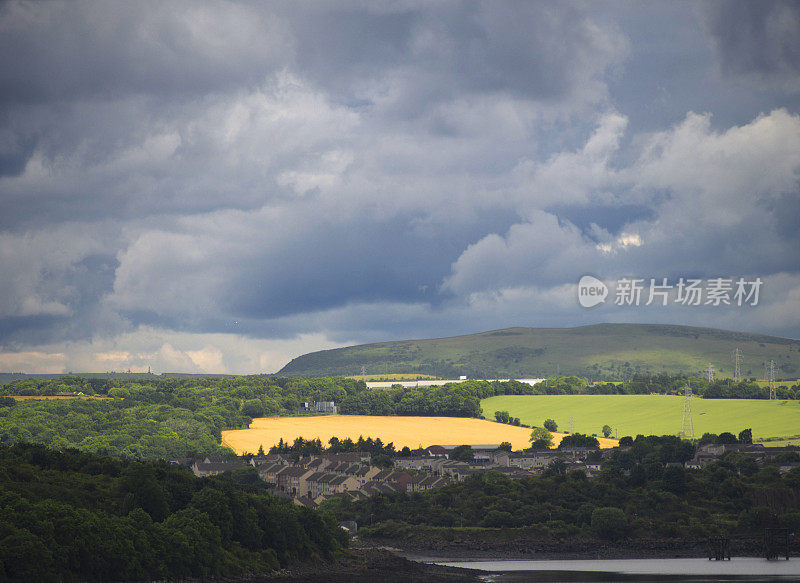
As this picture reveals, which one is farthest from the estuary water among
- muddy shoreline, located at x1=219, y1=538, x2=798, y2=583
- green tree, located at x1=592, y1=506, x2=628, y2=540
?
green tree, located at x1=592, y1=506, x2=628, y2=540

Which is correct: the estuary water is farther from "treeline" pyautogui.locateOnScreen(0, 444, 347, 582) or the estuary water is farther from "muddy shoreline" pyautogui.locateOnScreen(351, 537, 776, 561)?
"treeline" pyautogui.locateOnScreen(0, 444, 347, 582)

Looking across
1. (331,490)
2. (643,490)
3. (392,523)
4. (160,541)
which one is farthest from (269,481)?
(160,541)

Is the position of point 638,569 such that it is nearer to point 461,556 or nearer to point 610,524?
point 610,524

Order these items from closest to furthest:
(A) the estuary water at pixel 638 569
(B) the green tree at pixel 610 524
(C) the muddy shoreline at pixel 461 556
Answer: (C) the muddy shoreline at pixel 461 556, (A) the estuary water at pixel 638 569, (B) the green tree at pixel 610 524

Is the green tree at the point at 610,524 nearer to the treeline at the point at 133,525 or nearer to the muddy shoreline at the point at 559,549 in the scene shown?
the muddy shoreline at the point at 559,549

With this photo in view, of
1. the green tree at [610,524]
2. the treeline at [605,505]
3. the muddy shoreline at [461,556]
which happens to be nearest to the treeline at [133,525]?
the muddy shoreline at [461,556]

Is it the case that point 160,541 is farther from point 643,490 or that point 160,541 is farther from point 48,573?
point 643,490
